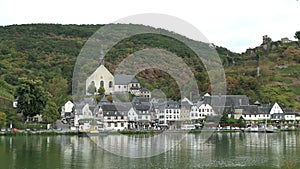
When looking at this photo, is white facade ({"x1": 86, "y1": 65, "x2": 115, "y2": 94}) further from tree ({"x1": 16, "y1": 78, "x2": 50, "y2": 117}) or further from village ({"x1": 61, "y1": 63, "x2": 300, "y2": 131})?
tree ({"x1": 16, "y1": 78, "x2": 50, "y2": 117})

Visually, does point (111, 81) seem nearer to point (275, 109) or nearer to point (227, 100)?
point (227, 100)

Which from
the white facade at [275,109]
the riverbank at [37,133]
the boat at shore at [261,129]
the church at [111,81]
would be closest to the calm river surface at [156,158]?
the riverbank at [37,133]

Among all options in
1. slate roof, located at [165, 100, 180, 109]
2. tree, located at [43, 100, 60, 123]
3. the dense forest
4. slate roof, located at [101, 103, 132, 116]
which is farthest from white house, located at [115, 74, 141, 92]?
tree, located at [43, 100, 60, 123]

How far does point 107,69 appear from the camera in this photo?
69.8 metres

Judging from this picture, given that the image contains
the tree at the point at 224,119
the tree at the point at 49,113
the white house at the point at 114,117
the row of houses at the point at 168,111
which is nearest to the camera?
the tree at the point at 49,113

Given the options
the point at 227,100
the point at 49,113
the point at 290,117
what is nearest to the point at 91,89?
the point at 49,113

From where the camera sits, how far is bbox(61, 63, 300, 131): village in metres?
51.3

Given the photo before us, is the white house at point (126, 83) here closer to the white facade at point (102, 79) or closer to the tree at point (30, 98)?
the white facade at point (102, 79)

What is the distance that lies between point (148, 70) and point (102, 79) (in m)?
10.2

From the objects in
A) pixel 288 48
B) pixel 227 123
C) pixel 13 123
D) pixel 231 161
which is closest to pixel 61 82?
pixel 13 123

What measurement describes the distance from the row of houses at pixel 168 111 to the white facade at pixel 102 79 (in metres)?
8.29

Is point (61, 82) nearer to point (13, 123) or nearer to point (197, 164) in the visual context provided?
point (13, 123)

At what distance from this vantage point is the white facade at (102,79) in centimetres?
6600

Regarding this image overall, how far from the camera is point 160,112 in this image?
188ft
